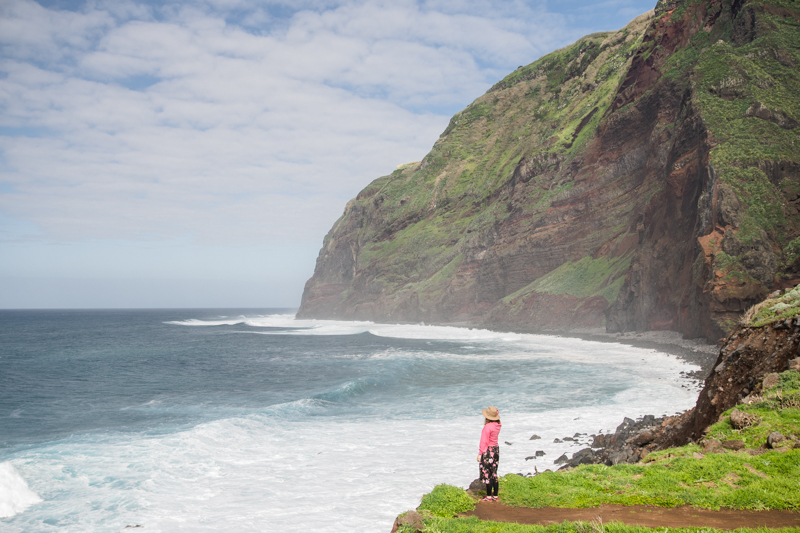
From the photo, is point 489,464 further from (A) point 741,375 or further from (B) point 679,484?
(A) point 741,375

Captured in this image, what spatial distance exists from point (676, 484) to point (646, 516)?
1399 millimetres

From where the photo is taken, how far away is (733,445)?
383 inches

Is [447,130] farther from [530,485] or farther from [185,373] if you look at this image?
[530,485]

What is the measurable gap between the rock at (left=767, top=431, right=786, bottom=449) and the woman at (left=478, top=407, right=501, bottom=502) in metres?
5.33

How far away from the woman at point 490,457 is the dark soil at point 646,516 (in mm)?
247

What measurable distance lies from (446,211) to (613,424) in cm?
8940

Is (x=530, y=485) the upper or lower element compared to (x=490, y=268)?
lower

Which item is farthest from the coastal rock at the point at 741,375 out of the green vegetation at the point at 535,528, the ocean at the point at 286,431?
the green vegetation at the point at 535,528

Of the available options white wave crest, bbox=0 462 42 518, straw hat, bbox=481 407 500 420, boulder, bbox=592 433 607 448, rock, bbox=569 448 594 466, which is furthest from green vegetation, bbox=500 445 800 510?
white wave crest, bbox=0 462 42 518

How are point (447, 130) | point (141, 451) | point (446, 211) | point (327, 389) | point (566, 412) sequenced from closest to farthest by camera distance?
1. point (141, 451)
2. point (566, 412)
3. point (327, 389)
4. point (446, 211)
5. point (447, 130)

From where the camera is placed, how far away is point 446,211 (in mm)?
106000

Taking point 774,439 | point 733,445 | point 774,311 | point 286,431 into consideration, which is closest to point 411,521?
point 733,445

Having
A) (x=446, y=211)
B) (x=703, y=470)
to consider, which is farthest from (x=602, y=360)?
(x=446, y=211)

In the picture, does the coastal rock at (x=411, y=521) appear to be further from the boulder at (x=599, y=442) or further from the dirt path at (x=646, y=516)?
the boulder at (x=599, y=442)
